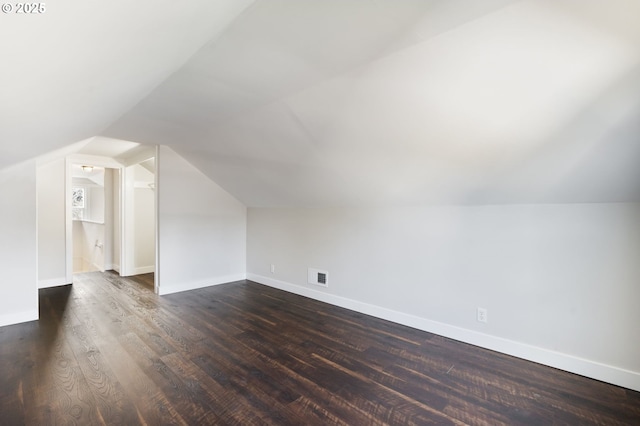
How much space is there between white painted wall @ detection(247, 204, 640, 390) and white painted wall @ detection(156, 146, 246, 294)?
203 centimetres

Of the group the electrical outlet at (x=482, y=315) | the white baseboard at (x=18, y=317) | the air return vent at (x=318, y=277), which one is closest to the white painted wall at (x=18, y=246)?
the white baseboard at (x=18, y=317)

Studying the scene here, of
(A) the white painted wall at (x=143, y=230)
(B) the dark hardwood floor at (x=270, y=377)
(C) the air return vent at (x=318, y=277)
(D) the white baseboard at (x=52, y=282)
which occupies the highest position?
(A) the white painted wall at (x=143, y=230)

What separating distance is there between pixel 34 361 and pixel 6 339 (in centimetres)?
78

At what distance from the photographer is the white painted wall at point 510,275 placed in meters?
2.24

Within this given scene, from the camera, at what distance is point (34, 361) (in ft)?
8.22

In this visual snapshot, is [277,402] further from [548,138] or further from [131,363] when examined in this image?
[548,138]

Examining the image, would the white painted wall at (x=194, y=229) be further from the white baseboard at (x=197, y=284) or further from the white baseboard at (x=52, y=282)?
the white baseboard at (x=52, y=282)

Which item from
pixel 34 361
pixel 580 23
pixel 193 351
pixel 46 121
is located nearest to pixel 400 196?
pixel 580 23

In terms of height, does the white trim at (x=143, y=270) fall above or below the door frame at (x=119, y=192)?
below

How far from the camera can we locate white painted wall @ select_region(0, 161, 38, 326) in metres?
3.30

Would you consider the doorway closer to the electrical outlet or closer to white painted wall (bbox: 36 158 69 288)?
white painted wall (bbox: 36 158 69 288)

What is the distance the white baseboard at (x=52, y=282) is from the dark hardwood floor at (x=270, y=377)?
70.9 inches

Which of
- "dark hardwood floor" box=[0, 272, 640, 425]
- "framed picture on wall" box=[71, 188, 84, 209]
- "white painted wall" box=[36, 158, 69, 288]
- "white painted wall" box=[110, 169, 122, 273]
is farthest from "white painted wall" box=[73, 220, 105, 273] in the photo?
"dark hardwood floor" box=[0, 272, 640, 425]

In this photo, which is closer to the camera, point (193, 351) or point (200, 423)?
point (200, 423)
